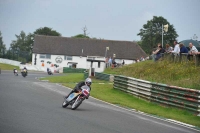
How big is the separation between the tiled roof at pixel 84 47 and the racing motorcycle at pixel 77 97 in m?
82.3

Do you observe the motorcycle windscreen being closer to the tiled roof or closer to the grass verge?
the grass verge

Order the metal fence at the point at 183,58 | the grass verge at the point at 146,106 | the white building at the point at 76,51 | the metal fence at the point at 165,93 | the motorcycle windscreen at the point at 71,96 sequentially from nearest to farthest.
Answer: the motorcycle windscreen at the point at 71,96
the grass verge at the point at 146,106
the metal fence at the point at 165,93
the metal fence at the point at 183,58
the white building at the point at 76,51

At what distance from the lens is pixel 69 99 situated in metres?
16.4

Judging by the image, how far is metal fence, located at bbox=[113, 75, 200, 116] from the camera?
18.2 m

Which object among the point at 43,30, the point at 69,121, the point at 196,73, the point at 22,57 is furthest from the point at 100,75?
the point at 43,30

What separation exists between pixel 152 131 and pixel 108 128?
136 cm

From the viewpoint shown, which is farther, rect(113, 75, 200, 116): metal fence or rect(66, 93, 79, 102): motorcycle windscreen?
rect(113, 75, 200, 116): metal fence

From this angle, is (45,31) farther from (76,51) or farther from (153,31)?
(153,31)

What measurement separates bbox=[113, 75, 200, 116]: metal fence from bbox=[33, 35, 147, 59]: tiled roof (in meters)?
72.9

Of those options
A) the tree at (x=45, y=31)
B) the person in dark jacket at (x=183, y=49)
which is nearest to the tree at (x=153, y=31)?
the tree at (x=45, y=31)

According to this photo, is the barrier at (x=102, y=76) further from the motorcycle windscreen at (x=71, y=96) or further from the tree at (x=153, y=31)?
the tree at (x=153, y=31)

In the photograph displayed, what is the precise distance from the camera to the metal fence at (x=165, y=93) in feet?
59.8

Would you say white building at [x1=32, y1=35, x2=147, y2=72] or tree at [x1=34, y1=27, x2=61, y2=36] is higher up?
tree at [x1=34, y1=27, x2=61, y2=36]

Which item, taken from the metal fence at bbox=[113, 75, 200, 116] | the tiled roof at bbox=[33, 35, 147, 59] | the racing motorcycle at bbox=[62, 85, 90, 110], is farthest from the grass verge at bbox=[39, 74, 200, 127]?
the tiled roof at bbox=[33, 35, 147, 59]
